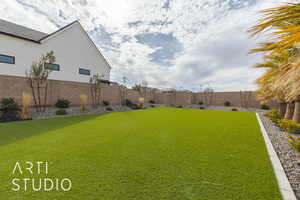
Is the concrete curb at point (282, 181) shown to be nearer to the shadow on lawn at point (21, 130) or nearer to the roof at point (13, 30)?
the shadow on lawn at point (21, 130)

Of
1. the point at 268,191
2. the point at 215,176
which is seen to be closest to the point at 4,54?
the point at 215,176

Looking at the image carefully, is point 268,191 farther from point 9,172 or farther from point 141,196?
point 9,172

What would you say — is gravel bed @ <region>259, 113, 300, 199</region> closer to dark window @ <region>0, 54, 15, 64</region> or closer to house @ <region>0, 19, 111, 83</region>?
house @ <region>0, 19, 111, 83</region>

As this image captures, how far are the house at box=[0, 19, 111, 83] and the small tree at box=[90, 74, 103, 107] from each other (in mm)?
2771

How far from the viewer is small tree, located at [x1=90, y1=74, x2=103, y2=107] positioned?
10195 mm

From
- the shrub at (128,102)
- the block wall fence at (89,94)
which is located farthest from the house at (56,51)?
the shrub at (128,102)

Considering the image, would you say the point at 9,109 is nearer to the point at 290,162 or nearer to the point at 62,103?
the point at 62,103

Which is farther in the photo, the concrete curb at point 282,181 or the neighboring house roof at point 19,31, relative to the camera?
the neighboring house roof at point 19,31

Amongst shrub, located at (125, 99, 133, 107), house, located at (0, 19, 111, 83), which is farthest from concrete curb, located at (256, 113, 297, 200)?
shrub, located at (125, 99, 133, 107)

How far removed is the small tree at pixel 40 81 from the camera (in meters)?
7.16

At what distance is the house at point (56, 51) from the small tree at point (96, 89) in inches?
109

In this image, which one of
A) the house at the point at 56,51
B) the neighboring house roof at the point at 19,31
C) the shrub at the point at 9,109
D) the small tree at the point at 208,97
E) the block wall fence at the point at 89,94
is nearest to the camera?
the shrub at the point at 9,109

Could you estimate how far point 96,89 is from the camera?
10.4 meters

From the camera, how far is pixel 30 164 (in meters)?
1.95
